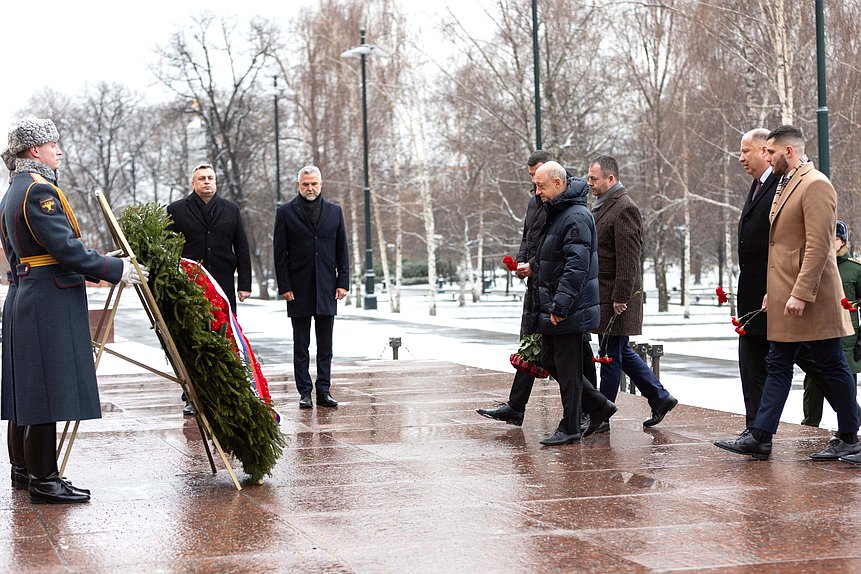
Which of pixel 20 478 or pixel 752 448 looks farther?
pixel 752 448

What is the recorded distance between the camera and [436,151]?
43469 millimetres

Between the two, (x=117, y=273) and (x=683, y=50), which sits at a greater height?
(x=683, y=50)

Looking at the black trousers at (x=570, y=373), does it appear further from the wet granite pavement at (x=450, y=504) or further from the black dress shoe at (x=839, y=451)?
the black dress shoe at (x=839, y=451)

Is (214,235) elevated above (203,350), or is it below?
above

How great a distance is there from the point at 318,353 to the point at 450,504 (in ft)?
14.3

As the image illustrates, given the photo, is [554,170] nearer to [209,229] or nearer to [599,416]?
[599,416]

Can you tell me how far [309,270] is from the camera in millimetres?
10227

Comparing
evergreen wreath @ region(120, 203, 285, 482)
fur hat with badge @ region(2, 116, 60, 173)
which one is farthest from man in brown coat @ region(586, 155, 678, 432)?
fur hat with badge @ region(2, 116, 60, 173)

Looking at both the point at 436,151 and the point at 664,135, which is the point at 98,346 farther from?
the point at 436,151

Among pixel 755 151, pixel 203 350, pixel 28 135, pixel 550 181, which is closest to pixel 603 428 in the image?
pixel 550 181

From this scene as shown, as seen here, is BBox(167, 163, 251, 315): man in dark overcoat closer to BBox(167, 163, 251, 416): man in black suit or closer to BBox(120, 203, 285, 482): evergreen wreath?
BBox(167, 163, 251, 416): man in black suit

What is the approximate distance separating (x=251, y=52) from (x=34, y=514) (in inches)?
1919

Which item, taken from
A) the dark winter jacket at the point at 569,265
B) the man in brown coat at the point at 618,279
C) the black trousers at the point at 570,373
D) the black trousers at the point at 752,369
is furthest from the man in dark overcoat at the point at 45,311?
the black trousers at the point at 752,369

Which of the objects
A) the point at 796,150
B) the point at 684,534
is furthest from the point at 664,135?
the point at 684,534
